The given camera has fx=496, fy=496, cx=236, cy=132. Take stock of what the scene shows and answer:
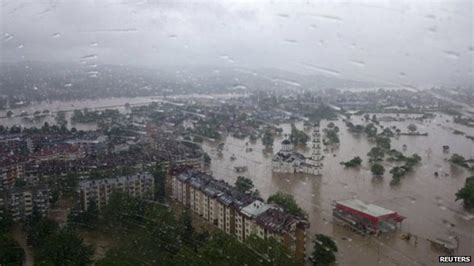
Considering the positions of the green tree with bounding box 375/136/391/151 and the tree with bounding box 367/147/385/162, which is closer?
the tree with bounding box 367/147/385/162

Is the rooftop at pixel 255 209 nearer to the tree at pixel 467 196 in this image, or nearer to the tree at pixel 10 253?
the tree at pixel 10 253

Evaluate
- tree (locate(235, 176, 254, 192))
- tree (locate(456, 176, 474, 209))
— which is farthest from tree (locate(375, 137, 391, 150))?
tree (locate(235, 176, 254, 192))

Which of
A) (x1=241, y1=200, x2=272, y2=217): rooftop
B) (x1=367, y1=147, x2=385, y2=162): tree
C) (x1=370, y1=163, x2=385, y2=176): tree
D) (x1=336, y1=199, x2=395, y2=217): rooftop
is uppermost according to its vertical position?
(x1=241, y1=200, x2=272, y2=217): rooftop

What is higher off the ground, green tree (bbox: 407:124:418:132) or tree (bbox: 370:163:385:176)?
tree (bbox: 370:163:385:176)

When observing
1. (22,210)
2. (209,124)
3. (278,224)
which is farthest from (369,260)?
(209,124)

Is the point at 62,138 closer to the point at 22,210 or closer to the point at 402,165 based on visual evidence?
the point at 22,210

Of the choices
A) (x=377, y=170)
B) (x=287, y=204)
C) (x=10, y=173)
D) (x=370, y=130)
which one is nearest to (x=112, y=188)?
(x=10, y=173)

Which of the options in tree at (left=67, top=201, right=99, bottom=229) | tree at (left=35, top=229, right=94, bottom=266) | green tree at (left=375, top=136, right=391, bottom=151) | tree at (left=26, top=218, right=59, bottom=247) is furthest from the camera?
green tree at (left=375, top=136, right=391, bottom=151)

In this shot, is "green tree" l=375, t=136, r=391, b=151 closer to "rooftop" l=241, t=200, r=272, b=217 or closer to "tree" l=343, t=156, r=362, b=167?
"tree" l=343, t=156, r=362, b=167

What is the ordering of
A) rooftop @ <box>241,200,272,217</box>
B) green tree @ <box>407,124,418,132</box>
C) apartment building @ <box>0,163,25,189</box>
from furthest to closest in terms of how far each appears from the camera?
1. green tree @ <box>407,124,418,132</box>
2. apartment building @ <box>0,163,25,189</box>
3. rooftop @ <box>241,200,272,217</box>
